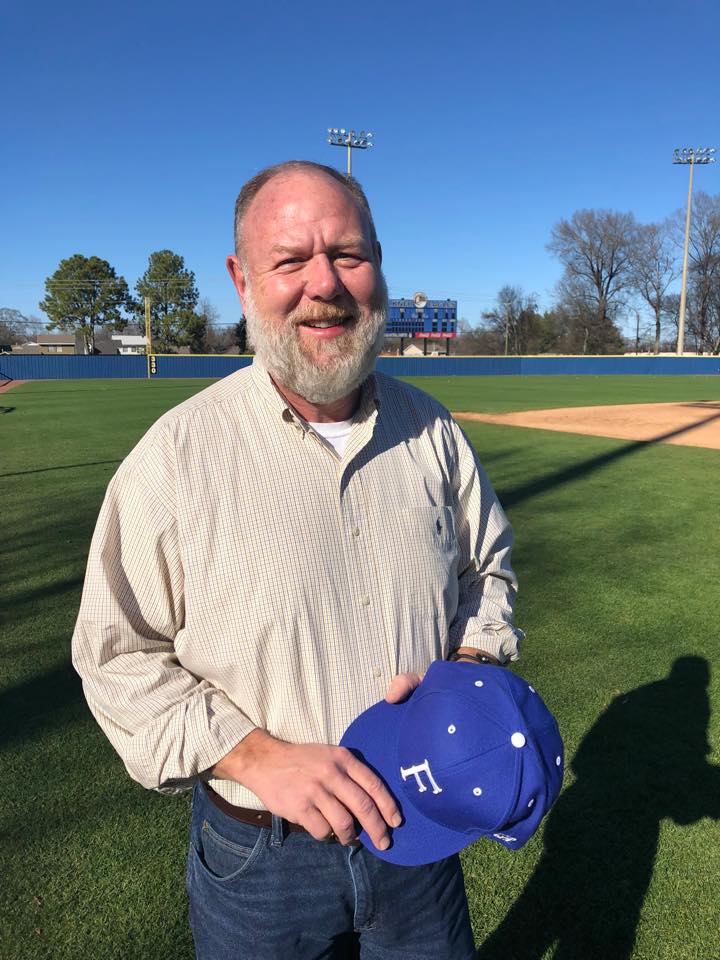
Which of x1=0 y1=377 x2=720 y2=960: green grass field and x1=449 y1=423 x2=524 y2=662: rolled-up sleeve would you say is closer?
x1=449 y1=423 x2=524 y2=662: rolled-up sleeve

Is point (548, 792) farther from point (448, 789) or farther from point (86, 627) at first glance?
point (86, 627)

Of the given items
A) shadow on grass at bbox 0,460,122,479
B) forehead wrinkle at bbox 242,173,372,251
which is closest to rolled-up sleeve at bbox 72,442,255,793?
forehead wrinkle at bbox 242,173,372,251

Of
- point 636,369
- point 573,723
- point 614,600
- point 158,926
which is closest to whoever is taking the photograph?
point 158,926

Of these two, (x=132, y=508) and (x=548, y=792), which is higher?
(x=132, y=508)

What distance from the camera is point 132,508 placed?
1.34 metres

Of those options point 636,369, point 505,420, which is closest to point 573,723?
point 505,420

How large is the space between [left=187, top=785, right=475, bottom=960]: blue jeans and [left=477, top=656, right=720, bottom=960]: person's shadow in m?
1.07

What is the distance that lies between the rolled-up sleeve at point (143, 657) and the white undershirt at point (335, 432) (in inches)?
14.4

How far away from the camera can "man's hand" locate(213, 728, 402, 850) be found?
47.9 inches

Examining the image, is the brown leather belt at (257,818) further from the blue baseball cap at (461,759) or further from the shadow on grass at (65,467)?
the shadow on grass at (65,467)

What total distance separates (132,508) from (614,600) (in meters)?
4.66

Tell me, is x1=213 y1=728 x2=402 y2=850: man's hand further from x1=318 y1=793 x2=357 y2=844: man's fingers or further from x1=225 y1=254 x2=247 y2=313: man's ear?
x1=225 y1=254 x2=247 y2=313: man's ear

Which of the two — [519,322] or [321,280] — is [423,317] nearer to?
[519,322]

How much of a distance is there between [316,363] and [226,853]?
101cm
